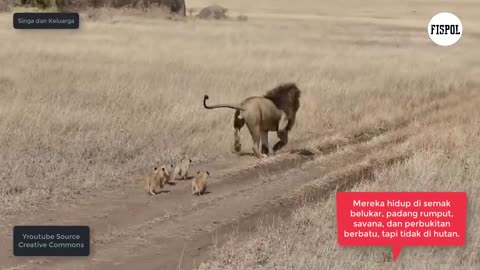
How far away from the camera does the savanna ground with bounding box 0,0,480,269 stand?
646 cm

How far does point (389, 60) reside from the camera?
2548 cm

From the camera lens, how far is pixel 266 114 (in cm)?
983

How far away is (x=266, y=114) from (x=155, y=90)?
259 inches

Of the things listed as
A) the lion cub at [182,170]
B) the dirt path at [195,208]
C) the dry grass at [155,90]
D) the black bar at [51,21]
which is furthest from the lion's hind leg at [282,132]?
the black bar at [51,21]

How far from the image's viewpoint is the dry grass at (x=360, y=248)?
5848mm

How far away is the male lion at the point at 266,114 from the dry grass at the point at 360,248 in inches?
61.5

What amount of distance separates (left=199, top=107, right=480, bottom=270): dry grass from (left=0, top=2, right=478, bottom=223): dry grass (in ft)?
8.88

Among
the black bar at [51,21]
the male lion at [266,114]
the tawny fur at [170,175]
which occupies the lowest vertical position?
the tawny fur at [170,175]

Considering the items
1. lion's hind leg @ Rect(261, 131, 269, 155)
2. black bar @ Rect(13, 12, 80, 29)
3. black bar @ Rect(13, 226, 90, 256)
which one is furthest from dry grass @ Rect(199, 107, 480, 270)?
black bar @ Rect(13, 12, 80, 29)

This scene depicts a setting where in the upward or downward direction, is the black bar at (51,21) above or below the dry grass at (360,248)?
above

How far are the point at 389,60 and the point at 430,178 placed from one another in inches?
691

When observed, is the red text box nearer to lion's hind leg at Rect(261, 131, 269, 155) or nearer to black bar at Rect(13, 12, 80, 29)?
lion's hind leg at Rect(261, 131, 269, 155)

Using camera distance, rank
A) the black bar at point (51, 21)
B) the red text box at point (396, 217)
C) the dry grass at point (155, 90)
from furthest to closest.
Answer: the black bar at point (51, 21)
the dry grass at point (155, 90)
the red text box at point (396, 217)

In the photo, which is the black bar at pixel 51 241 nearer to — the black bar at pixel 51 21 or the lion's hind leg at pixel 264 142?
the lion's hind leg at pixel 264 142
